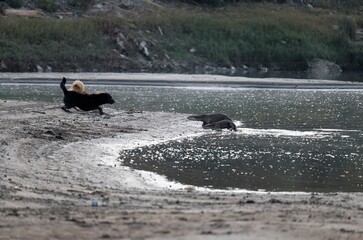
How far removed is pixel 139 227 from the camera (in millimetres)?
7512

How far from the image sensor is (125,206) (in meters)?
8.68

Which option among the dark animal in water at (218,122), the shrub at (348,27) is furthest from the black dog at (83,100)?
the shrub at (348,27)

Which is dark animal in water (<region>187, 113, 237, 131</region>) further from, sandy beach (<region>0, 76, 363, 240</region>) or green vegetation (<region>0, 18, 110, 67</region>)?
green vegetation (<region>0, 18, 110, 67</region>)

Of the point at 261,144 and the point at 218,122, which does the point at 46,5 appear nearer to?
the point at 218,122

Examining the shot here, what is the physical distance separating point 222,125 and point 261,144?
3160 mm

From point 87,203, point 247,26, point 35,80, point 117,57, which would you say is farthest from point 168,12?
point 87,203

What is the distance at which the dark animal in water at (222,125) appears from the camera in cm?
2066

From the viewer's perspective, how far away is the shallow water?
1328 cm

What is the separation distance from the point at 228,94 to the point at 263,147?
52.7ft

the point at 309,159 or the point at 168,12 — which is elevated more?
the point at 309,159

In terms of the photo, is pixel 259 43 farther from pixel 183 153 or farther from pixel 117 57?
pixel 183 153

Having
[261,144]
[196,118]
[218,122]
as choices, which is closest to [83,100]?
[196,118]

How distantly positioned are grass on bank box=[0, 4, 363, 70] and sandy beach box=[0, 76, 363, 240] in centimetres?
2959

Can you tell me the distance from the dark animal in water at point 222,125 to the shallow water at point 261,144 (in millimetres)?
259
